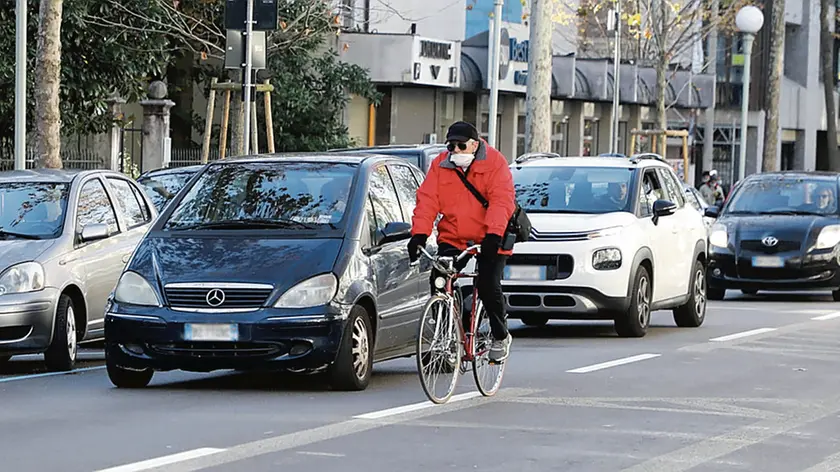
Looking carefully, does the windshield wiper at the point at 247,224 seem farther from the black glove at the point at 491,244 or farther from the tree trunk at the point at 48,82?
the tree trunk at the point at 48,82

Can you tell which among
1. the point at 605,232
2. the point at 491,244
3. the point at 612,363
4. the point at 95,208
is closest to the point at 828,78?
the point at 605,232

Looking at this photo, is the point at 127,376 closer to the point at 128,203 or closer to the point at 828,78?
the point at 128,203

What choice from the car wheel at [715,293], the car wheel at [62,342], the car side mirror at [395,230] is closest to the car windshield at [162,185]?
the car wheel at [62,342]

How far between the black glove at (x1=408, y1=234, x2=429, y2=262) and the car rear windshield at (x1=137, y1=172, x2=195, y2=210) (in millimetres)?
8456

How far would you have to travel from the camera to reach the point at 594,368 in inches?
545

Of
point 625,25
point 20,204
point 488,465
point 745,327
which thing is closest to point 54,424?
point 488,465

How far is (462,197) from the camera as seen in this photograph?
1141cm

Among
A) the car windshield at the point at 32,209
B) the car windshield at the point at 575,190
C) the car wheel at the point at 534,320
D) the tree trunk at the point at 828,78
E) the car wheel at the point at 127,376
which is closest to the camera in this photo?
the car wheel at the point at 127,376

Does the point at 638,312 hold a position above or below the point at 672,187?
below

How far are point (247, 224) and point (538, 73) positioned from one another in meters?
20.6

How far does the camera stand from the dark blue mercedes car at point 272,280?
11.5 m

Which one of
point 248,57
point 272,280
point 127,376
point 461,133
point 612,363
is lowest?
point 612,363

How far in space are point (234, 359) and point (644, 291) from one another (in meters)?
6.70

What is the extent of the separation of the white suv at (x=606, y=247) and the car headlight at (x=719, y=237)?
16.6ft
